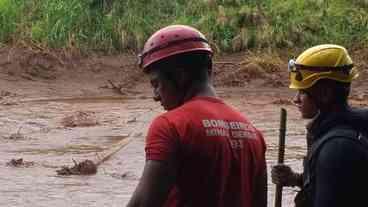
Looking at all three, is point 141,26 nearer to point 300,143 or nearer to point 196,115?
point 300,143

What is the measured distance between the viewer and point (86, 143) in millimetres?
12344

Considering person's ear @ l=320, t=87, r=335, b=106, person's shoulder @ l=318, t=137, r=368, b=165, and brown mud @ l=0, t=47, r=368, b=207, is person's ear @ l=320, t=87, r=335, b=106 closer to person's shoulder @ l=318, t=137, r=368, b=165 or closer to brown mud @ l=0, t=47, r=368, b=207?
person's shoulder @ l=318, t=137, r=368, b=165

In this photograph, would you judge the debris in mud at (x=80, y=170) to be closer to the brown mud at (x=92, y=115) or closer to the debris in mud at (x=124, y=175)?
the brown mud at (x=92, y=115)

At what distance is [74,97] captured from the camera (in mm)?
17219

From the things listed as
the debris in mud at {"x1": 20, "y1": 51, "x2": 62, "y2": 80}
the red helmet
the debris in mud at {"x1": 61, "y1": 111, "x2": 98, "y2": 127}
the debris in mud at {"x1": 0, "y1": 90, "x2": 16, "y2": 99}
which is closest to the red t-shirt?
the red helmet

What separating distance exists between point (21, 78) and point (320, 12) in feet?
21.3

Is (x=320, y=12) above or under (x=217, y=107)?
under

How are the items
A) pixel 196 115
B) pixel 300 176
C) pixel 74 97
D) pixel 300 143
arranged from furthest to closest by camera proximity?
pixel 74 97 < pixel 300 143 < pixel 300 176 < pixel 196 115

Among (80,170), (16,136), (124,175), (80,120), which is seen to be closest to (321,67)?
(124,175)

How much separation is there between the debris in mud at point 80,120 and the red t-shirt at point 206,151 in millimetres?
10945

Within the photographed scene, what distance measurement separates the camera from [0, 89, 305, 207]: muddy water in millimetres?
8969

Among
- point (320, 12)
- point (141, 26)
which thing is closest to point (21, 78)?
point (141, 26)

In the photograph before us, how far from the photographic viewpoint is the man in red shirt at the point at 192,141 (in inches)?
116

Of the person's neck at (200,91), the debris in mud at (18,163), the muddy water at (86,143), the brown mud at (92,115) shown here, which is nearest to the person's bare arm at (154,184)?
the person's neck at (200,91)
